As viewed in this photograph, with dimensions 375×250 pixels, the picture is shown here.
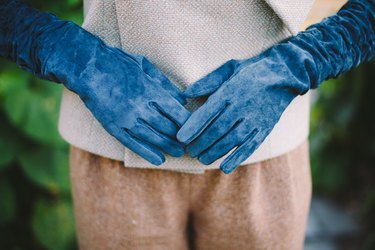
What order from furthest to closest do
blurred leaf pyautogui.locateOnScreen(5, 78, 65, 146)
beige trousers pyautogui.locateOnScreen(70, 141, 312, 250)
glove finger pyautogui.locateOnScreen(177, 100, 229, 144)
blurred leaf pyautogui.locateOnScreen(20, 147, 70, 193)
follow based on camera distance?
1. blurred leaf pyautogui.locateOnScreen(20, 147, 70, 193)
2. blurred leaf pyautogui.locateOnScreen(5, 78, 65, 146)
3. beige trousers pyautogui.locateOnScreen(70, 141, 312, 250)
4. glove finger pyautogui.locateOnScreen(177, 100, 229, 144)

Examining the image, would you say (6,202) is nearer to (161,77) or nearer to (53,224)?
(53,224)

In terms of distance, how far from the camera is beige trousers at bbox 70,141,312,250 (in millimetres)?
773

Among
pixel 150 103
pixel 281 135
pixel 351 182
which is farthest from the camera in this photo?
pixel 351 182

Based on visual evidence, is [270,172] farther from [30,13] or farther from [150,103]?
[30,13]

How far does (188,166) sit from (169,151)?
0.19 ft

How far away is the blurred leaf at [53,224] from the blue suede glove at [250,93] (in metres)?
1.09

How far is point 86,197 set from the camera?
2.70 feet

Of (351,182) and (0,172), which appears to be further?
(351,182)

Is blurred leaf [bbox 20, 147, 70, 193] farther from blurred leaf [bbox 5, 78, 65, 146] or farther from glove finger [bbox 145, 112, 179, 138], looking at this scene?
glove finger [bbox 145, 112, 179, 138]

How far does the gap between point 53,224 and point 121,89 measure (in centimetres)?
111

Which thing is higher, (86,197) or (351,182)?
(86,197)

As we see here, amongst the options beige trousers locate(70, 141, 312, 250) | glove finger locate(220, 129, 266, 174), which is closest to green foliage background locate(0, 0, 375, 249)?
beige trousers locate(70, 141, 312, 250)

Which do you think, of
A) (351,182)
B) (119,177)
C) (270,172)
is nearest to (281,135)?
(270,172)

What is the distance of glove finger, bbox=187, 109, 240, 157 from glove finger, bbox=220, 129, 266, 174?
0.11ft
